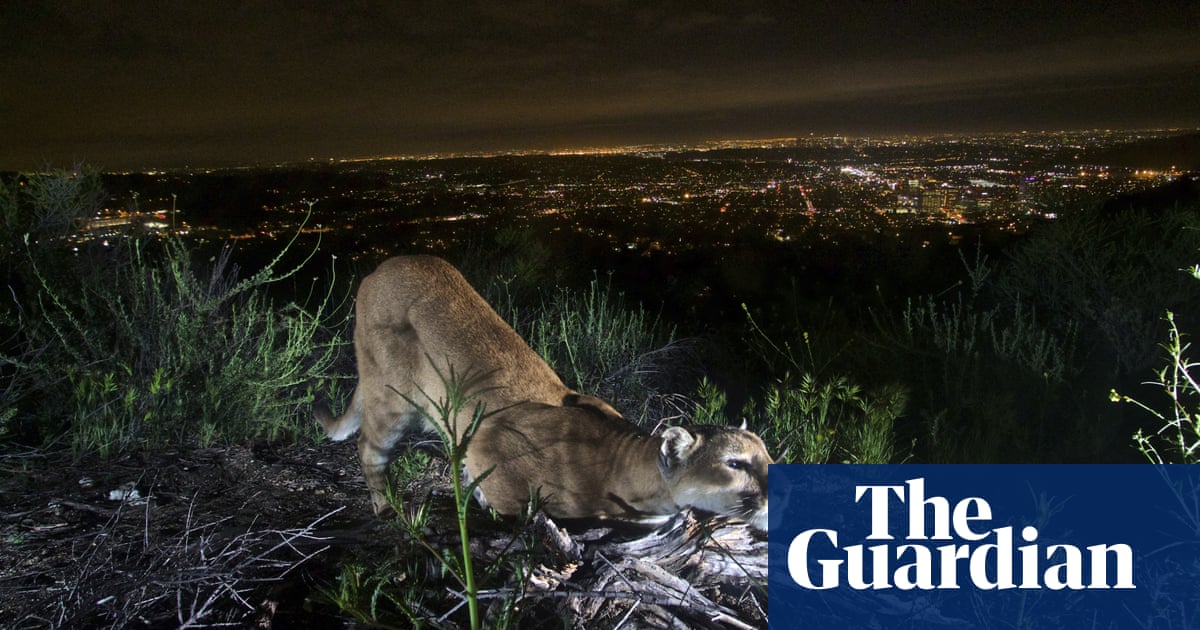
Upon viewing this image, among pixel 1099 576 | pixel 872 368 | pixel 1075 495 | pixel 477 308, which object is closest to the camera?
pixel 1099 576

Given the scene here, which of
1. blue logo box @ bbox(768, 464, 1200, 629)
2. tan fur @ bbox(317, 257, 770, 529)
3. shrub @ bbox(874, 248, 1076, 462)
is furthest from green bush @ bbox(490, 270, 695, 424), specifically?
blue logo box @ bbox(768, 464, 1200, 629)

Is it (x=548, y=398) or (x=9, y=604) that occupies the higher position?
(x=548, y=398)

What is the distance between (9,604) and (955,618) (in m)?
3.17

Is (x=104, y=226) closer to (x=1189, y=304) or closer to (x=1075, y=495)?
(x=1075, y=495)

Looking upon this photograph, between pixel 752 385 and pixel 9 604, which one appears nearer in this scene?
pixel 9 604

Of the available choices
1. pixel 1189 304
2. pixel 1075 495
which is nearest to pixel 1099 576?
pixel 1075 495

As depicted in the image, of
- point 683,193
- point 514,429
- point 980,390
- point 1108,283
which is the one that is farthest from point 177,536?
point 683,193

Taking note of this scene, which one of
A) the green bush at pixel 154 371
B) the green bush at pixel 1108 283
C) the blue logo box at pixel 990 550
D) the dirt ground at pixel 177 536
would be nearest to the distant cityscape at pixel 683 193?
the green bush at pixel 1108 283

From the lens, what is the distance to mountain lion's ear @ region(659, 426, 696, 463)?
10.3 ft

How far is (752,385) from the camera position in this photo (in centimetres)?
Answer: 613

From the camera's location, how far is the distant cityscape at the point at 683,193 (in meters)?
10.5

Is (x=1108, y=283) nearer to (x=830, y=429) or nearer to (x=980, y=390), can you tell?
(x=980, y=390)

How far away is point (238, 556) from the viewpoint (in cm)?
286

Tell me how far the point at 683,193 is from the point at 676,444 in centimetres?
1179
